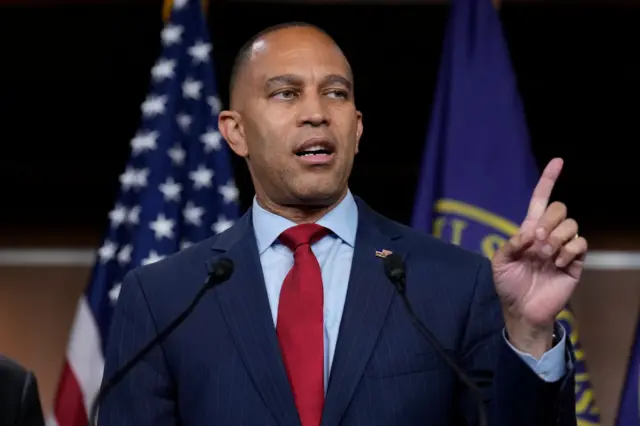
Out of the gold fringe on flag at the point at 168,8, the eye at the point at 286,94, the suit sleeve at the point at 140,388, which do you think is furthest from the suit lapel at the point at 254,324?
the gold fringe on flag at the point at 168,8

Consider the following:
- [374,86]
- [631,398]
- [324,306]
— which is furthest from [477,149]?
[324,306]

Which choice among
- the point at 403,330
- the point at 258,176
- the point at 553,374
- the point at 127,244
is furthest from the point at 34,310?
the point at 553,374

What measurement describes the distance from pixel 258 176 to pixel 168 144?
1.14 metres

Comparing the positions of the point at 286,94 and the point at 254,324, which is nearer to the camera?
the point at 254,324

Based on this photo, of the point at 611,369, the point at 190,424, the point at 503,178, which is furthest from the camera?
the point at 611,369

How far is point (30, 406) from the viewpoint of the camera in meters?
1.49

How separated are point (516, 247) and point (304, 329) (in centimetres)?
38

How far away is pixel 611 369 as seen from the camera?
11.1 ft

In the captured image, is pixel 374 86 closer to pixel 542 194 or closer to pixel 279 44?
pixel 279 44

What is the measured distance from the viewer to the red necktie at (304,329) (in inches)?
63.1

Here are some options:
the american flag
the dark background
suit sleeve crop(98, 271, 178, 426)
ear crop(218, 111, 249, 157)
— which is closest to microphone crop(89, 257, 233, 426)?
suit sleeve crop(98, 271, 178, 426)

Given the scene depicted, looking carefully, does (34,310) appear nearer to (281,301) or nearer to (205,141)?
(205,141)

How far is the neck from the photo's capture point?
183cm

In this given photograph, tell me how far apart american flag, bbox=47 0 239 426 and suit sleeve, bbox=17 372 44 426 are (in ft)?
4.55
